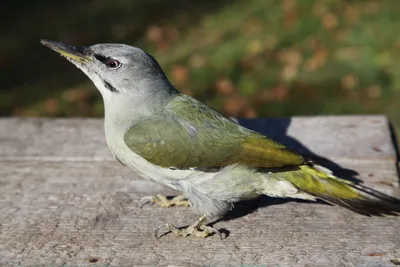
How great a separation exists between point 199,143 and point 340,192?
78cm

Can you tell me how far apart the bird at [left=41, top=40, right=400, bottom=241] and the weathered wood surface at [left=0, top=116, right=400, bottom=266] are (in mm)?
95

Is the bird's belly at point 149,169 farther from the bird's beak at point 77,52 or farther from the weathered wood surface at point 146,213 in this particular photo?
the bird's beak at point 77,52

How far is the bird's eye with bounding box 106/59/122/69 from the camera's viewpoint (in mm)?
4184

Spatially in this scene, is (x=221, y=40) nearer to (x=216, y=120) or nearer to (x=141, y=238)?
(x=216, y=120)

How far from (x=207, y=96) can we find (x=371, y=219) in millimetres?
4810

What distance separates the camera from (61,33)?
10.7m

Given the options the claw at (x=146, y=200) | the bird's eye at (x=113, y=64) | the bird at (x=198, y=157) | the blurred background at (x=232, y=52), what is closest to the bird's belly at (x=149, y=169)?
the bird at (x=198, y=157)

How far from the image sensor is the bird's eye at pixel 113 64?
4.18 m

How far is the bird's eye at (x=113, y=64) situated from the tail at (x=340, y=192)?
3.71 ft

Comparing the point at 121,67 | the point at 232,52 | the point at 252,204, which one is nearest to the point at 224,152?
the point at 252,204

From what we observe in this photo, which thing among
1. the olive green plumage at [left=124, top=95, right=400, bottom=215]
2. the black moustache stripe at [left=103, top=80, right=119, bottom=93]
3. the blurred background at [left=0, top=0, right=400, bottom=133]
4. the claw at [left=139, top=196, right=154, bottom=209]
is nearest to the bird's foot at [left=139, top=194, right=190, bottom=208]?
the claw at [left=139, top=196, right=154, bottom=209]

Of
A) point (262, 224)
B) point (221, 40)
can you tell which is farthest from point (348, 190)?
point (221, 40)

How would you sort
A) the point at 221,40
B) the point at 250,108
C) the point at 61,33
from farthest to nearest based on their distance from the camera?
the point at 61,33 < the point at 221,40 < the point at 250,108

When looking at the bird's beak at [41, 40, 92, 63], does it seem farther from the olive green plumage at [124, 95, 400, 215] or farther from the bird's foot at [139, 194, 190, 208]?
the bird's foot at [139, 194, 190, 208]
